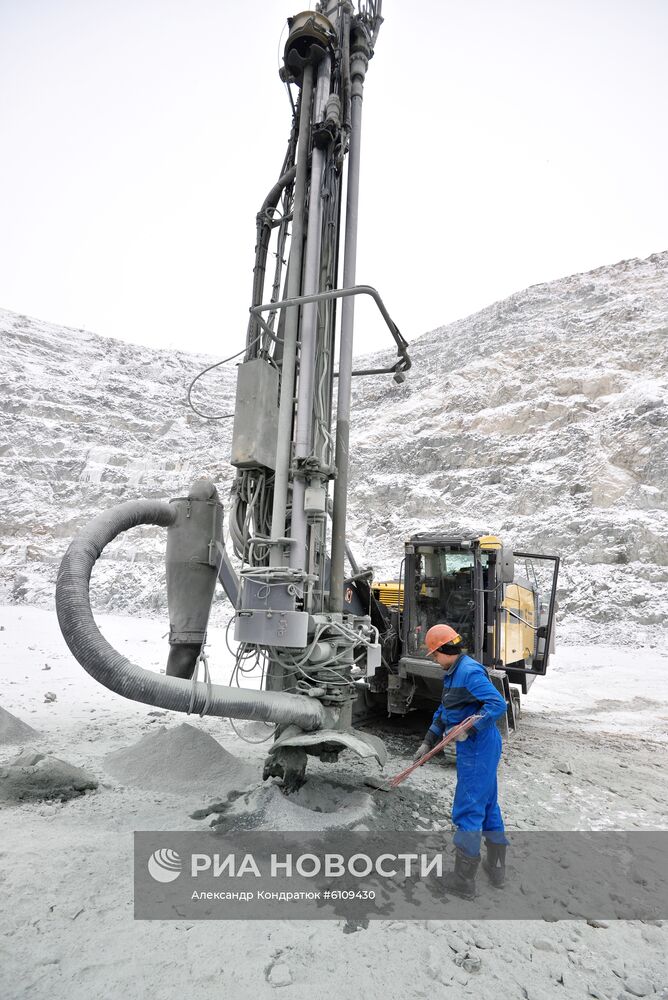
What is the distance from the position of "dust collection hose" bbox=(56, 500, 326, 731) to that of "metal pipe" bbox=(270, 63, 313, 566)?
3.56 ft

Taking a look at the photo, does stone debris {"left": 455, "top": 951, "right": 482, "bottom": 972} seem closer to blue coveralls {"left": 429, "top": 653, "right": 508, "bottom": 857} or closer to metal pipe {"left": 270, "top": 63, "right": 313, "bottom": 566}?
blue coveralls {"left": 429, "top": 653, "right": 508, "bottom": 857}

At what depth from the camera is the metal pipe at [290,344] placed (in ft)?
14.8

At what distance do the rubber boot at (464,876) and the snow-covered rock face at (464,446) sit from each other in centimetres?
1492

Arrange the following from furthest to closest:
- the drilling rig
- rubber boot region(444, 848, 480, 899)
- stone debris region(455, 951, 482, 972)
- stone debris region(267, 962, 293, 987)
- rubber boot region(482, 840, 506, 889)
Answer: the drilling rig
rubber boot region(482, 840, 506, 889)
rubber boot region(444, 848, 480, 899)
stone debris region(455, 951, 482, 972)
stone debris region(267, 962, 293, 987)

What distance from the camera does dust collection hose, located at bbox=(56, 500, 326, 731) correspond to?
12.0 feet

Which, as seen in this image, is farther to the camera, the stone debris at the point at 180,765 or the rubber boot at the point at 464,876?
the stone debris at the point at 180,765

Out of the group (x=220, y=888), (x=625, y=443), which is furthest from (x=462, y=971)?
(x=625, y=443)

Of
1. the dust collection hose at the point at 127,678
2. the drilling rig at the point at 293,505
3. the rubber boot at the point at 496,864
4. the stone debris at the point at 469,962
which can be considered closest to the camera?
the stone debris at the point at 469,962

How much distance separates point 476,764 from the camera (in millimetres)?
3471

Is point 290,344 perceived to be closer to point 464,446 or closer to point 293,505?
point 293,505

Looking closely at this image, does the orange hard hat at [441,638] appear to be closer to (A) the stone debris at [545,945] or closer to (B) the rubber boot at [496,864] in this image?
(B) the rubber boot at [496,864]

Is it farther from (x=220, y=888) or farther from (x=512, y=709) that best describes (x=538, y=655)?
(x=220, y=888)

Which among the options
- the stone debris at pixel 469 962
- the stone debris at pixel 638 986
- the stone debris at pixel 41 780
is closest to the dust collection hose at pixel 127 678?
the stone debris at pixel 41 780

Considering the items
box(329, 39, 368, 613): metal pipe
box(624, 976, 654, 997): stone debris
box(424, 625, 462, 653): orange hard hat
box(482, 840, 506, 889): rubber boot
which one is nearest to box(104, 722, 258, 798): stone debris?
box(329, 39, 368, 613): metal pipe
